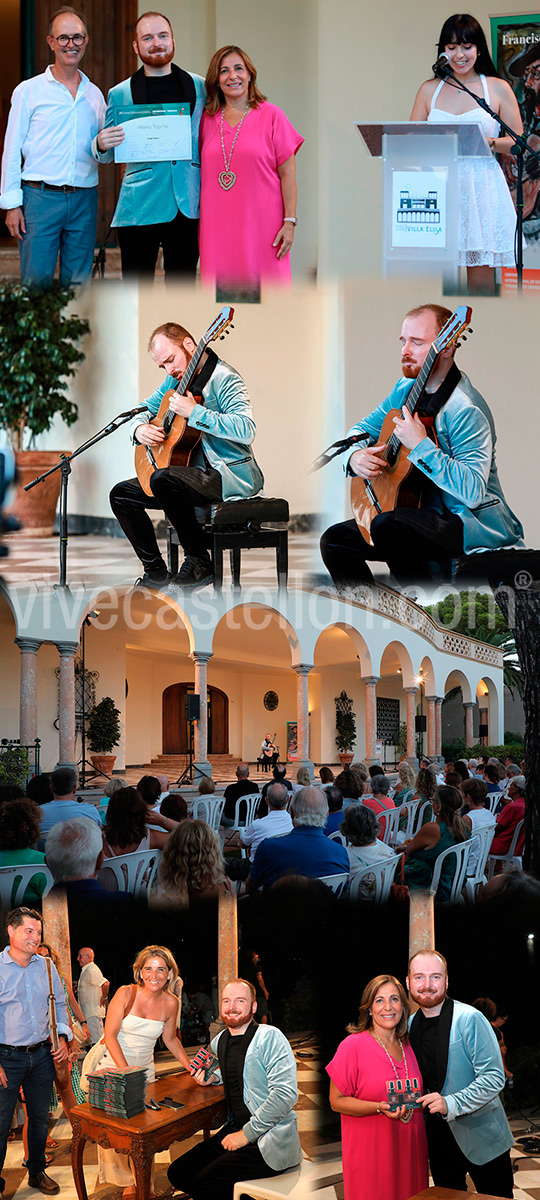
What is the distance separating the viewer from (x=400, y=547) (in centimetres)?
475

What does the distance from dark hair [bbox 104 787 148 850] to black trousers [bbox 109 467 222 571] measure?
Answer: 967 millimetres

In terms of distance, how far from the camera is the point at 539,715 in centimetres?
471

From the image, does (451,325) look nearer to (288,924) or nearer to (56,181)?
(56,181)

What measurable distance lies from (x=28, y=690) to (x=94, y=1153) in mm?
1935

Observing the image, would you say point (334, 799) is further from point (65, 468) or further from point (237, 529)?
point (65, 468)

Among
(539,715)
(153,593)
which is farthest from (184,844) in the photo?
(539,715)

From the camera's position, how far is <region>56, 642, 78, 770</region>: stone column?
4695 millimetres

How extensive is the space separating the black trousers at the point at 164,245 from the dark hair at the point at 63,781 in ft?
7.09

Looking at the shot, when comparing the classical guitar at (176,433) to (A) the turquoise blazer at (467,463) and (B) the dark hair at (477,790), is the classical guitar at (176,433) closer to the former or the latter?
(A) the turquoise blazer at (467,463)

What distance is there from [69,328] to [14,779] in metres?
1.92

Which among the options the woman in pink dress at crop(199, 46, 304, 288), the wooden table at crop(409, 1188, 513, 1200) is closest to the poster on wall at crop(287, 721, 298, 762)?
the wooden table at crop(409, 1188, 513, 1200)

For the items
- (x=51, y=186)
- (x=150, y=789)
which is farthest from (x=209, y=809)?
(x=51, y=186)

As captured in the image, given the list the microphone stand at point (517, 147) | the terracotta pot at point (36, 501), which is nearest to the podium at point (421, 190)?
the microphone stand at point (517, 147)

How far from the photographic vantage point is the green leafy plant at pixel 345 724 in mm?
4754
